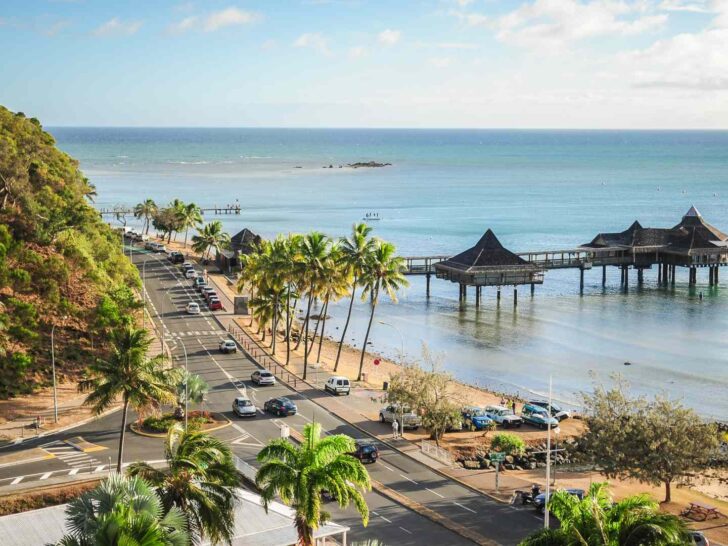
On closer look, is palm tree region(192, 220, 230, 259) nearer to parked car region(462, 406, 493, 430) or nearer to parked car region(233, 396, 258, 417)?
parked car region(233, 396, 258, 417)

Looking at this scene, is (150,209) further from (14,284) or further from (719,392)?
(719,392)

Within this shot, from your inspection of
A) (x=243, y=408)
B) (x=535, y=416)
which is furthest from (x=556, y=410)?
(x=243, y=408)

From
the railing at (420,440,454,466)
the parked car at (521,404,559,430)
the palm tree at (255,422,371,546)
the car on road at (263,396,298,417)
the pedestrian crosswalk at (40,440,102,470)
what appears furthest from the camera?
the parked car at (521,404,559,430)

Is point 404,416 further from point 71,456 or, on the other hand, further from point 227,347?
point 227,347

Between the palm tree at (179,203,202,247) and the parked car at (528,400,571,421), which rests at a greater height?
the palm tree at (179,203,202,247)

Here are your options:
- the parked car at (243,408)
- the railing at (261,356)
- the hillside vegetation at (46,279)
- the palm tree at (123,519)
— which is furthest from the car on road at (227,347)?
the palm tree at (123,519)

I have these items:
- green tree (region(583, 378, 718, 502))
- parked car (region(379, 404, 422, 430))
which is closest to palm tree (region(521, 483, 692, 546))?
green tree (region(583, 378, 718, 502))
